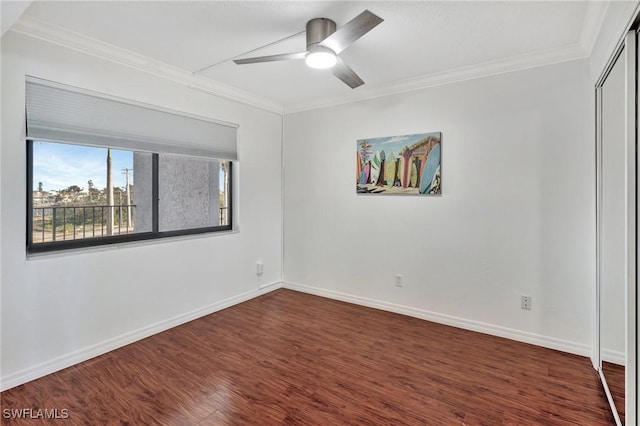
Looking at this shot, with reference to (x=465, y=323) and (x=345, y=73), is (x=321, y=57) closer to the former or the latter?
(x=345, y=73)

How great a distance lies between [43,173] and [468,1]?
10.2 ft

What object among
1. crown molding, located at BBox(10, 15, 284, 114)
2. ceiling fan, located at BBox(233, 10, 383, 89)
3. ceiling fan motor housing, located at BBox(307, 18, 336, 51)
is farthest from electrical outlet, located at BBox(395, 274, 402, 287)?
crown molding, located at BBox(10, 15, 284, 114)

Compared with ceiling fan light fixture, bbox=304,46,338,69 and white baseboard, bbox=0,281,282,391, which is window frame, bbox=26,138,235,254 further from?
ceiling fan light fixture, bbox=304,46,338,69

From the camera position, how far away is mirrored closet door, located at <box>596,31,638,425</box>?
5.08 ft

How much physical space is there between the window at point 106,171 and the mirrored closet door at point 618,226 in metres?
3.19

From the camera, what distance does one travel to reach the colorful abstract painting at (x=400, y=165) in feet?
10.3

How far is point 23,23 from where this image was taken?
6.82 feet

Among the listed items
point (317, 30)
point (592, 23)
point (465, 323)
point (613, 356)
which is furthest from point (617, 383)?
point (317, 30)

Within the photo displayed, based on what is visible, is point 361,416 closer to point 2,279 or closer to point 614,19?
point 2,279

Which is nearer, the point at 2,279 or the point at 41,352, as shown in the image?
the point at 2,279

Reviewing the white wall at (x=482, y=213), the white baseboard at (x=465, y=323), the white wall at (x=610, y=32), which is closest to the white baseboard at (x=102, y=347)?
the white baseboard at (x=465, y=323)

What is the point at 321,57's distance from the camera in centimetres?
210

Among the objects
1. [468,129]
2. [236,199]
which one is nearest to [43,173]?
[236,199]

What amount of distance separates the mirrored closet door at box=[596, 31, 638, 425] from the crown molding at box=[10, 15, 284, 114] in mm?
3131
